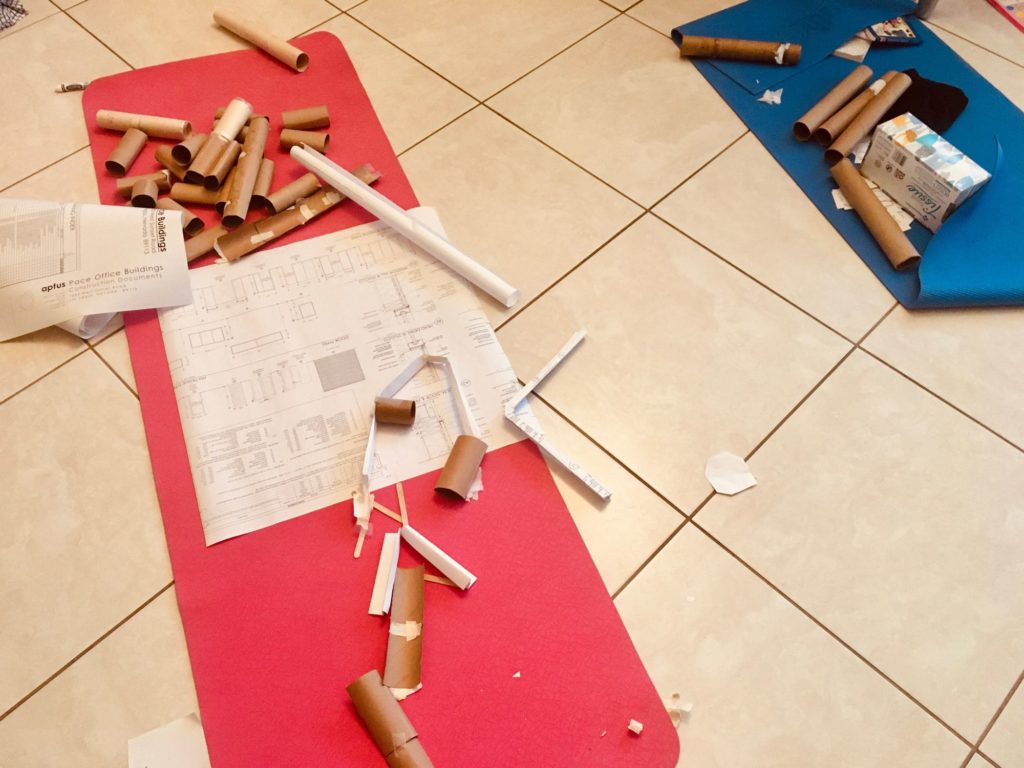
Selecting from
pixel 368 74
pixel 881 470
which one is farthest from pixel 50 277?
pixel 881 470

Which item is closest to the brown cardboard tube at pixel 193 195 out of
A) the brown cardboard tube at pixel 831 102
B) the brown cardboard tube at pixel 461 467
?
the brown cardboard tube at pixel 461 467

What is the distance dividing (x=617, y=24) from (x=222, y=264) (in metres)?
0.91

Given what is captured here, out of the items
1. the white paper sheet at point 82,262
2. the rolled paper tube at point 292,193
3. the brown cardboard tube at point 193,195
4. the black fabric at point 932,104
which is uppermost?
the black fabric at point 932,104

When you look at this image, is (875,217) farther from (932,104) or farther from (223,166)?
(223,166)

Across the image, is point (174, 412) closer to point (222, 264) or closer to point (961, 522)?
point (222, 264)

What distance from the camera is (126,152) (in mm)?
1311

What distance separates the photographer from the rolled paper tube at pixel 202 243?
3.94 feet

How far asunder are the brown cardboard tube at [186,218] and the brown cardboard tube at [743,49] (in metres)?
0.94

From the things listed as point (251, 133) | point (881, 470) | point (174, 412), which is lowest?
point (174, 412)

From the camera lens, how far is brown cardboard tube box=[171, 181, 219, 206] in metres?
1.26

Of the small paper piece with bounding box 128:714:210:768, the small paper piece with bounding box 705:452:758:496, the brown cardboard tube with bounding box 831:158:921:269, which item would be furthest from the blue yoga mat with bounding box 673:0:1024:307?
the small paper piece with bounding box 128:714:210:768

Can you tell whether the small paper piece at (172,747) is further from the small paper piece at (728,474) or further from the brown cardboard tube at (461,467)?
the small paper piece at (728,474)

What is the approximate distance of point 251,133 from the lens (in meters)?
1.32

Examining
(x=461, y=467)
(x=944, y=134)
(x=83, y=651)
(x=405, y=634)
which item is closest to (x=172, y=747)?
(x=83, y=651)
